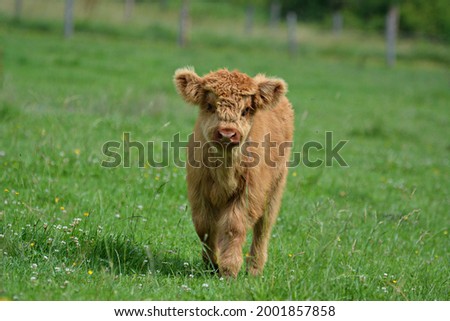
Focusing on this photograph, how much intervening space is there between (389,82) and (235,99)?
2360 cm

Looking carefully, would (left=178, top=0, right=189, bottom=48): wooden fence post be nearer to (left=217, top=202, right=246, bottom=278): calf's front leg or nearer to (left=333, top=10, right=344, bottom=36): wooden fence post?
(left=333, top=10, right=344, bottom=36): wooden fence post

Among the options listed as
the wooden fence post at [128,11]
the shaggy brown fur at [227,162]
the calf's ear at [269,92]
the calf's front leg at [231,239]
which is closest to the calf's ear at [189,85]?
the shaggy brown fur at [227,162]

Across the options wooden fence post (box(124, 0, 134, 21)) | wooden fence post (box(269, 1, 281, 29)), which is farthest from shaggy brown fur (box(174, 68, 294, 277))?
wooden fence post (box(269, 1, 281, 29))

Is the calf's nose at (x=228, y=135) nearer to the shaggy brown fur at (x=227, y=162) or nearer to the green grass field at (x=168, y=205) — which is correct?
the shaggy brown fur at (x=227, y=162)

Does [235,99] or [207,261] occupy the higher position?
[235,99]

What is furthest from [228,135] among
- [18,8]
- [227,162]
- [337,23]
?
[337,23]

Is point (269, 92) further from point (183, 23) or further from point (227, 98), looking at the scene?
point (183, 23)

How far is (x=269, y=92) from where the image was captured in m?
6.14

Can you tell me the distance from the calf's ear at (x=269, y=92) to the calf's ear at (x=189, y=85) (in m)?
0.52

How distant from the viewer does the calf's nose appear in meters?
5.51

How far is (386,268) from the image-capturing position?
6.25m

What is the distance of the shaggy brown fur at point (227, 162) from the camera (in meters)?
5.70
